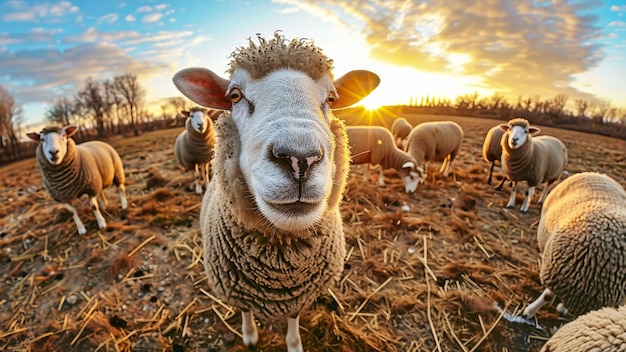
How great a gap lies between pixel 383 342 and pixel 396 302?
0.61 metres

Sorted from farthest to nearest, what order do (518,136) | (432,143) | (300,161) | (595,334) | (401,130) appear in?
(401,130) → (432,143) → (518,136) → (595,334) → (300,161)

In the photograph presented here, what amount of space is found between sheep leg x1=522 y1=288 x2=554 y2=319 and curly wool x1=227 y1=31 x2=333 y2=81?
11.1 feet

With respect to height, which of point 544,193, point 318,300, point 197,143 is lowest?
point 318,300

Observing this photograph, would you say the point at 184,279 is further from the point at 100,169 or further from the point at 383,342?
the point at 100,169

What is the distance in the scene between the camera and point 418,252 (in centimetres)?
438

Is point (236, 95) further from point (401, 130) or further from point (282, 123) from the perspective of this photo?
point (401, 130)

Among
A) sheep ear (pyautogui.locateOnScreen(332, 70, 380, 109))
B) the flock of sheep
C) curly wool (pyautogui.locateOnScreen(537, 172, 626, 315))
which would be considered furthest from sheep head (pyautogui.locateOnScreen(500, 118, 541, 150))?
sheep ear (pyautogui.locateOnScreen(332, 70, 380, 109))

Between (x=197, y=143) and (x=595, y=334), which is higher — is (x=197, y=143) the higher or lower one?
the higher one

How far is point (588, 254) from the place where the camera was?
2547 millimetres

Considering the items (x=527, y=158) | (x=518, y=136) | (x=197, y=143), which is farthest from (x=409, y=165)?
(x=197, y=143)

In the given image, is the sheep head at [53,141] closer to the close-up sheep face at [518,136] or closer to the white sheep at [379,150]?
the white sheep at [379,150]

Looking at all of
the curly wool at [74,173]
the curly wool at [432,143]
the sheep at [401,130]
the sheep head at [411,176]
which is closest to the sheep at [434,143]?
the curly wool at [432,143]

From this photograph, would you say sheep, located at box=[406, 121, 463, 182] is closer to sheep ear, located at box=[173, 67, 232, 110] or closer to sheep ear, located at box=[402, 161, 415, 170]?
sheep ear, located at box=[402, 161, 415, 170]

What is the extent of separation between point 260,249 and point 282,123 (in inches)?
39.6
